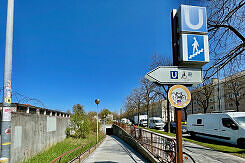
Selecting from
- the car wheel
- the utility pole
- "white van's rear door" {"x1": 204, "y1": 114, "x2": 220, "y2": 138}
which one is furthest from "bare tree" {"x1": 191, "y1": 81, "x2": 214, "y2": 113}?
the utility pole

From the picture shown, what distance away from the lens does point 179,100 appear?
291 cm

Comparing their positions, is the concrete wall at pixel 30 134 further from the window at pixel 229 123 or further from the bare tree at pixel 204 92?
the window at pixel 229 123

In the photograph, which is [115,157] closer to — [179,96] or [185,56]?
[179,96]

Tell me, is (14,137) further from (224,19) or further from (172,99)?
(224,19)

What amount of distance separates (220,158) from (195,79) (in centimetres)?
616

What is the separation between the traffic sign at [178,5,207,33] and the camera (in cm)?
298

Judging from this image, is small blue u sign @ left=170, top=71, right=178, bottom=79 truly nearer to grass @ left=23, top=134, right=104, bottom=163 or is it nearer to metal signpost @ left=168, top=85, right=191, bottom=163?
metal signpost @ left=168, top=85, right=191, bottom=163

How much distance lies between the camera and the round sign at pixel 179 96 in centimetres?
289

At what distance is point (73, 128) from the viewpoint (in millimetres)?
16344

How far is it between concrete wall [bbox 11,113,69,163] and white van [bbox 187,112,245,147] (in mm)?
12395

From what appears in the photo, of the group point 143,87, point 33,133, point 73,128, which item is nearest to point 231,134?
point 33,133

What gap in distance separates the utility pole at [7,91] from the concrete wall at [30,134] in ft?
14.9

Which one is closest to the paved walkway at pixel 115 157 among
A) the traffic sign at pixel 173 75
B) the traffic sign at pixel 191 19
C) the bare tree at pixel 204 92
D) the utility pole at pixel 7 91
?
the bare tree at pixel 204 92

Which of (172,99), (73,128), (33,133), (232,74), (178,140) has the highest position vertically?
(232,74)
